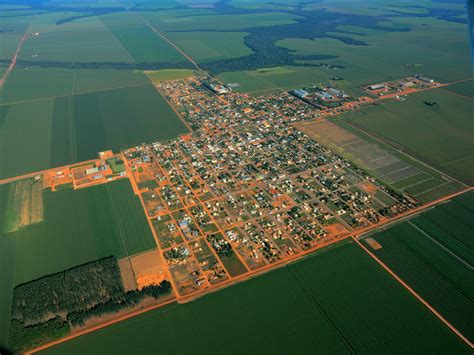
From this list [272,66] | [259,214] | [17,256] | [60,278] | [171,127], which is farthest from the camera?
[272,66]

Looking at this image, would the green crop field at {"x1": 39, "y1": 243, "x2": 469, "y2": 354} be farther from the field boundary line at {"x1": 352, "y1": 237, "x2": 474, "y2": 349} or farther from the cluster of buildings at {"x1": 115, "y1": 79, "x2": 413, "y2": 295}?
the cluster of buildings at {"x1": 115, "y1": 79, "x2": 413, "y2": 295}

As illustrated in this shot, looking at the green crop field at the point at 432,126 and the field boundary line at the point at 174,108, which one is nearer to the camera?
the green crop field at the point at 432,126

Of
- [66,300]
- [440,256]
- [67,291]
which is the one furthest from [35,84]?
[440,256]

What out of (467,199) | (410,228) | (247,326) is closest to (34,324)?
(247,326)

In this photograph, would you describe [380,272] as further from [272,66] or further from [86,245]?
[272,66]

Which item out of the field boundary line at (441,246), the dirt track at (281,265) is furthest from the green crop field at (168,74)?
the field boundary line at (441,246)

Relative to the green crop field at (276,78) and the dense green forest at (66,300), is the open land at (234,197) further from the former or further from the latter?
the green crop field at (276,78)

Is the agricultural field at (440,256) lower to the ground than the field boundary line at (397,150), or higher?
lower
